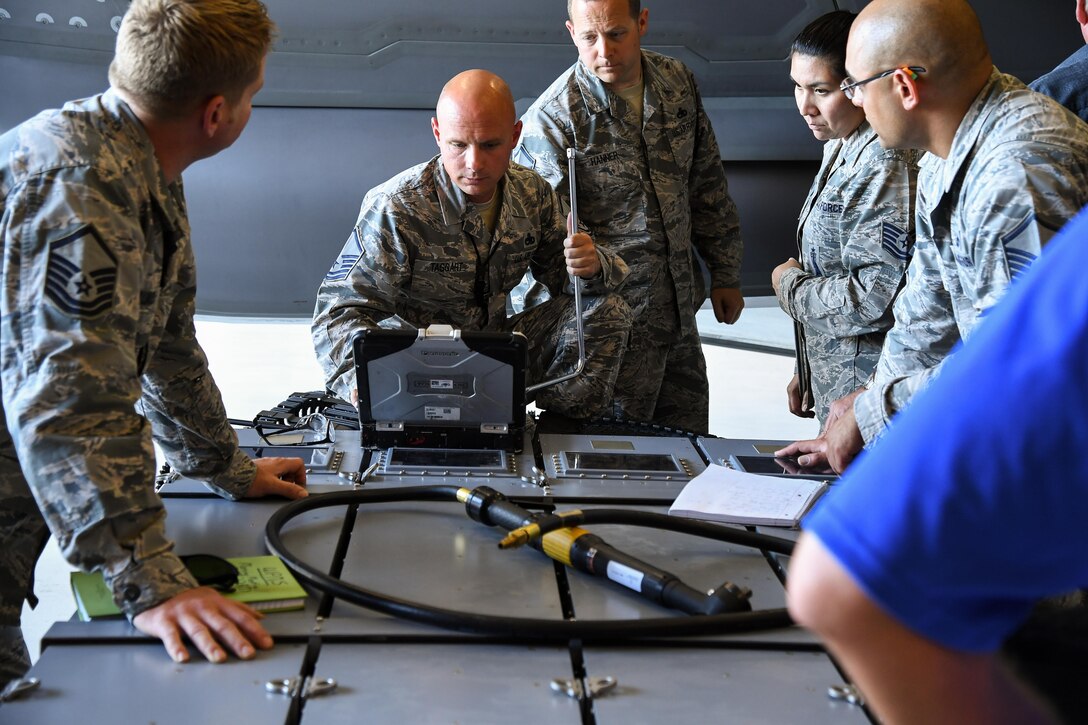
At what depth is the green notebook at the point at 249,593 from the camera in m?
1.46

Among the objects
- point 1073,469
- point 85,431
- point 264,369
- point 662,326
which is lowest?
point 264,369

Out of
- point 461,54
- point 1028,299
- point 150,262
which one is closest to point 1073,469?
point 1028,299

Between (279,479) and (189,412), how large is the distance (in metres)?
0.20

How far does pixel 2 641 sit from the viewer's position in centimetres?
173

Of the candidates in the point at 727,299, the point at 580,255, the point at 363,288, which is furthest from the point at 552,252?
the point at 727,299

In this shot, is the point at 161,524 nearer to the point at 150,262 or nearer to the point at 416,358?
the point at 150,262

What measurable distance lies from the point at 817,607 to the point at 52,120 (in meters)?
1.34

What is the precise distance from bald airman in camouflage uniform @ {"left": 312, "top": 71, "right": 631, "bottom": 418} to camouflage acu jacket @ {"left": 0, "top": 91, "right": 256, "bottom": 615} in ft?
3.73

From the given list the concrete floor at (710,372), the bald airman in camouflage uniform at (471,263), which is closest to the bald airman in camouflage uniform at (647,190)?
the bald airman in camouflage uniform at (471,263)

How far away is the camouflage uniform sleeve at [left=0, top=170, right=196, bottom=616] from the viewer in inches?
54.6

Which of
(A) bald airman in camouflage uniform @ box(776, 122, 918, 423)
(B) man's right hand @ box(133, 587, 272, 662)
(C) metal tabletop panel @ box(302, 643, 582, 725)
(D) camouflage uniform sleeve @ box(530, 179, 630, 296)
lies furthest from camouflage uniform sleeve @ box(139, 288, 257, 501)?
(A) bald airman in camouflage uniform @ box(776, 122, 918, 423)

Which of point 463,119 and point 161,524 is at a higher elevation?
point 463,119

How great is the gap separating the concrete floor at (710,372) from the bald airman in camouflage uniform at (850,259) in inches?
58.6

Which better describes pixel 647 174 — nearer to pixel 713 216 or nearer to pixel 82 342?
pixel 713 216
